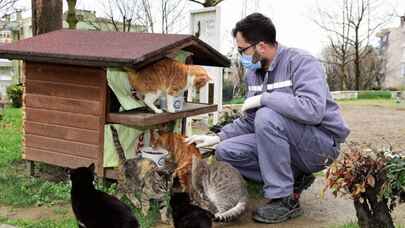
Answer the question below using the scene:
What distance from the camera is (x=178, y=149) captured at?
344cm

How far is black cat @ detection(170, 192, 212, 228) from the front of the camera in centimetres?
241

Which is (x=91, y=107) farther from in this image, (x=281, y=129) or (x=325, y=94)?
(x=325, y=94)

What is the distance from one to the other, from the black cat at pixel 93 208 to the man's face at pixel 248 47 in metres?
1.28

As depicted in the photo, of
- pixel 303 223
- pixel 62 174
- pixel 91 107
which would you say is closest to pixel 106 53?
pixel 91 107

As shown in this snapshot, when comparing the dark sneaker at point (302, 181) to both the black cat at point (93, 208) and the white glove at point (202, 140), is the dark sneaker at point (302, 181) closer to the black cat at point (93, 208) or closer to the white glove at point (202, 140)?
the white glove at point (202, 140)

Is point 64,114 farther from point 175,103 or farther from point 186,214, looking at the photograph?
point 186,214

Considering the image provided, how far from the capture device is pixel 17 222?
297 centimetres

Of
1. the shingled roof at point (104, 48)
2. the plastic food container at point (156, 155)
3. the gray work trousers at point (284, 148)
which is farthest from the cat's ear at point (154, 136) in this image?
the gray work trousers at point (284, 148)

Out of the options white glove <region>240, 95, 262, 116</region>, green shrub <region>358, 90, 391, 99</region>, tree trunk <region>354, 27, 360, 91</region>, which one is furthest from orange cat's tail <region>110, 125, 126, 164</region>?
tree trunk <region>354, 27, 360, 91</region>

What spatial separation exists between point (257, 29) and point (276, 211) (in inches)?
46.5

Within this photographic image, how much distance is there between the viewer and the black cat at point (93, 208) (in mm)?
2338

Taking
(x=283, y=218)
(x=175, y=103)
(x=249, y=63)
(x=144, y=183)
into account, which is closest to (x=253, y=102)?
(x=249, y=63)

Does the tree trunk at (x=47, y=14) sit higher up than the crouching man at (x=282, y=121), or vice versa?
the tree trunk at (x=47, y=14)

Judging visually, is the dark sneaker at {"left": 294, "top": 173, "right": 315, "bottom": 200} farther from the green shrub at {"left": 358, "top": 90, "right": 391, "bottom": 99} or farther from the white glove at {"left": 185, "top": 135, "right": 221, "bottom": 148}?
the green shrub at {"left": 358, "top": 90, "right": 391, "bottom": 99}
